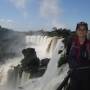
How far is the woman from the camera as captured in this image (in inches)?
183

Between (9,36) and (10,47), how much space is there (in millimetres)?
7665

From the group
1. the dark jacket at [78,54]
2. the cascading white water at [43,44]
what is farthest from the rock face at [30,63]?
the dark jacket at [78,54]

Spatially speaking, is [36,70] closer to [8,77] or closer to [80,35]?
[8,77]

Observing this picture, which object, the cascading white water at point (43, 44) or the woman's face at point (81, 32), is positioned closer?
the woman's face at point (81, 32)

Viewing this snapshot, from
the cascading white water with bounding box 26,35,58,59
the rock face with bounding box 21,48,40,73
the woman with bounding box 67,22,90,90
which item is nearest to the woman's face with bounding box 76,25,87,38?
the woman with bounding box 67,22,90,90

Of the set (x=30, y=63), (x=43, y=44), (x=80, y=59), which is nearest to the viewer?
(x=80, y=59)

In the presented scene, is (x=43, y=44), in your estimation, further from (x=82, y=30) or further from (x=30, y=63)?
(x=82, y=30)

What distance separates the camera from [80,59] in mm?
4781

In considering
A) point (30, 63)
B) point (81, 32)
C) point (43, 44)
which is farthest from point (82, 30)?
point (43, 44)

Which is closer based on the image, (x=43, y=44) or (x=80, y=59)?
(x=80, y=59)

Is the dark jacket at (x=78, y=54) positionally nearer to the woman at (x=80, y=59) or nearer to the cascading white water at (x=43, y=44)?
the woman at (x=80, y=59)

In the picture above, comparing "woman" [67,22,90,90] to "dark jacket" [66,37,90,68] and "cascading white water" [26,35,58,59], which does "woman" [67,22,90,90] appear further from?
"cascading white water" [26,35,58,59]

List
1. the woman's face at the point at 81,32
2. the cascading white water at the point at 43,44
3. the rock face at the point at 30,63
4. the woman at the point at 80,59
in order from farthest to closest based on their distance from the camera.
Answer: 1. the cascading white water at the point at 43,44
2. the rock face at the point at 30,63
3. the woman's face at the point at 81,32
4. the woman at the point at 80,59

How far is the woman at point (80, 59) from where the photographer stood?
465 centimetres
